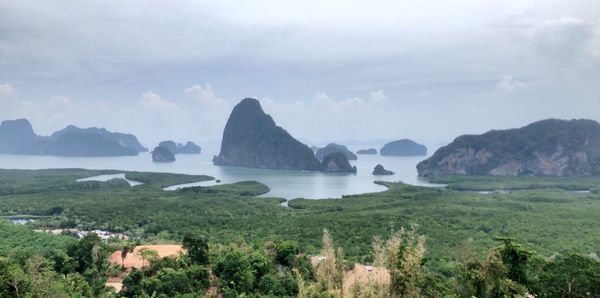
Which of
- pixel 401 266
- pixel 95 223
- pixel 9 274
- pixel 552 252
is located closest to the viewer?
pixel 401 266

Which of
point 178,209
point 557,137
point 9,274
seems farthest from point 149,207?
point 557,137

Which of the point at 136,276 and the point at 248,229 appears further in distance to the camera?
the point at 248,229

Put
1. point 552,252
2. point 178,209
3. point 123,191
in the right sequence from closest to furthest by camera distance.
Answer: point 552,252 < point 178,209 < point 123,191

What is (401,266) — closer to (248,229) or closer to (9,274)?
(9,274)

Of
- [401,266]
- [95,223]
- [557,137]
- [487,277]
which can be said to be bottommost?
[95,223]

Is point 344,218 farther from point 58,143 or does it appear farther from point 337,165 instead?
point 58,143

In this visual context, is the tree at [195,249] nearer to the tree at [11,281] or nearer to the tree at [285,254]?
the tree at [285,254]

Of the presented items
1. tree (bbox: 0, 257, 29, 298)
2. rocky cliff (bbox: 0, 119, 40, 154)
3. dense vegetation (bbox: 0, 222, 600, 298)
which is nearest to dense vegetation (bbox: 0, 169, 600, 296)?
dense vegetation (bbox: 0, 222, 600, 298)

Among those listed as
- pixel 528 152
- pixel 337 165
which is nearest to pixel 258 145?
pixel 337 165
